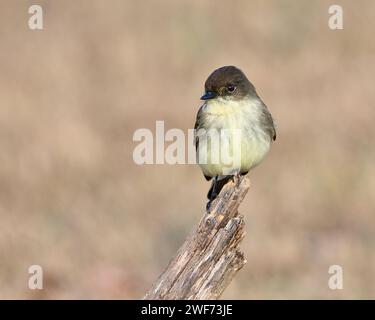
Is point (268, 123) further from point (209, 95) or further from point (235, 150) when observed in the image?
point (209, 95)

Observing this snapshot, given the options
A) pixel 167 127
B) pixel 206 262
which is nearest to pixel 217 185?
pixel 206 262

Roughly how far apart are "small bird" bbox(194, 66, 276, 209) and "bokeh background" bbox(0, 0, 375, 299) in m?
2.82

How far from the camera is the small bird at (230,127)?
7875 mm

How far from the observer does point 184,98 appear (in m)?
15.1

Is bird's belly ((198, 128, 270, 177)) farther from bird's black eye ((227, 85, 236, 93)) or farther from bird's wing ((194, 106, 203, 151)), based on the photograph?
bird's black eye ((227, 85, 236, 93))

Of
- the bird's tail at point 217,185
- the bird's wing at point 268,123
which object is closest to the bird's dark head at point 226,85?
→ the bird's wing at point 268,123

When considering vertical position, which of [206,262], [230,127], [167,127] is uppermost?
[167,127]

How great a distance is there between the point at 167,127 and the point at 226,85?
19.7 feet

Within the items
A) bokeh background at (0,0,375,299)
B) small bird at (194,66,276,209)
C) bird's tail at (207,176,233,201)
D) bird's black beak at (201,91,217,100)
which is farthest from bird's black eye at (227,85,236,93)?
bokeh background at (0,0,375,299)

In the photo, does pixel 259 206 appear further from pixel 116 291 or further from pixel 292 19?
pixel 292 19

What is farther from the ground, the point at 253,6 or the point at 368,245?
the point at 253,6

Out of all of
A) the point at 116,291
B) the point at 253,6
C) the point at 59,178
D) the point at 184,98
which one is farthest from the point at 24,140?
the point at 253,6

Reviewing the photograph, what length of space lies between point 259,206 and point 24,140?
327cm

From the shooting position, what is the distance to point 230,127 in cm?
786
